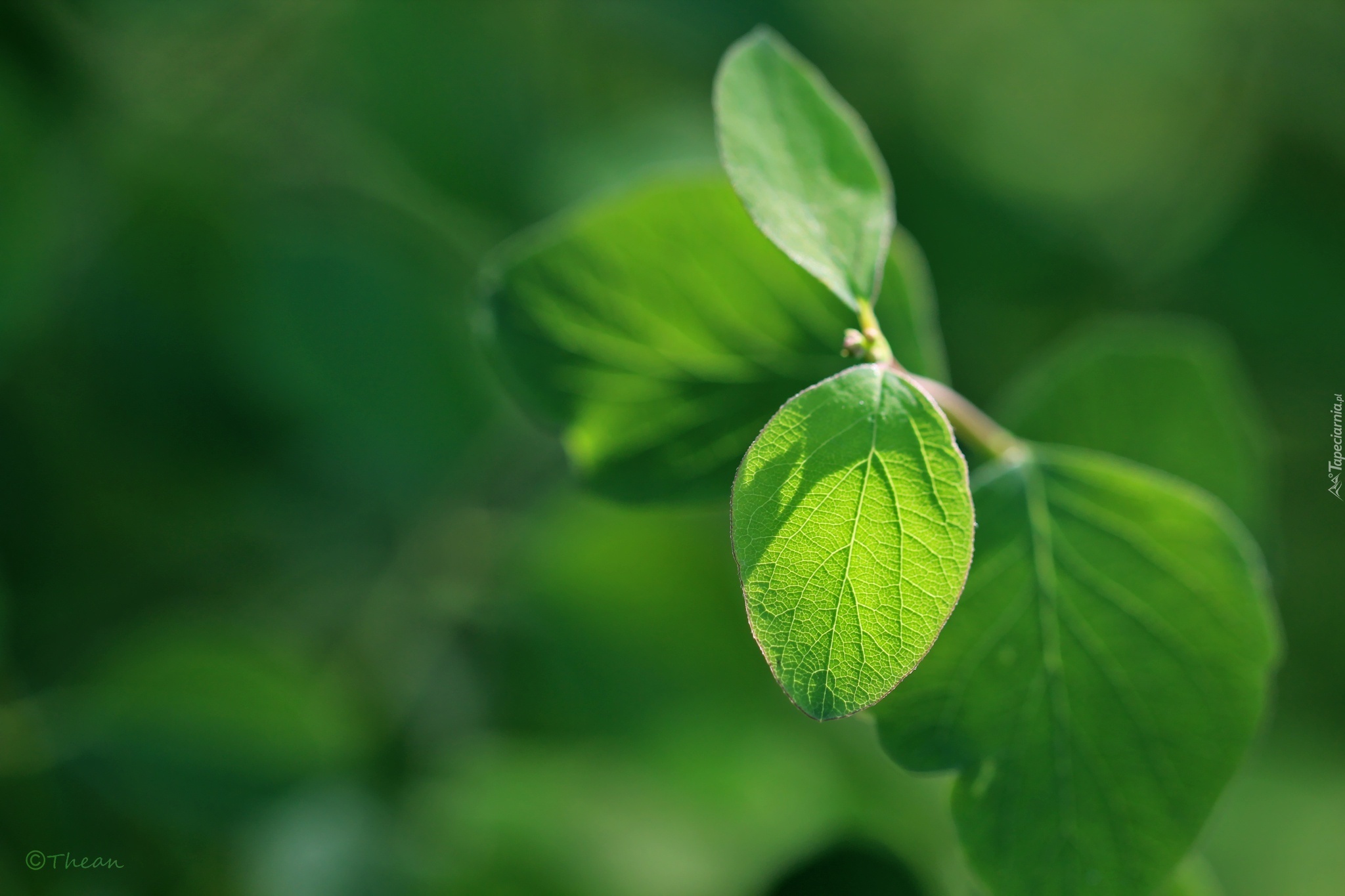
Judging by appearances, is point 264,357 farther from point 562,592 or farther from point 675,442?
point 675,442

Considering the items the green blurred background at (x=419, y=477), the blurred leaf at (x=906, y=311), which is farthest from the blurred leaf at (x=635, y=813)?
the blurred leaf at (x=906, y=311)

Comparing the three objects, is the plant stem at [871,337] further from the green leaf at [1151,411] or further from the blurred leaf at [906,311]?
the green leaf at [1151,411]

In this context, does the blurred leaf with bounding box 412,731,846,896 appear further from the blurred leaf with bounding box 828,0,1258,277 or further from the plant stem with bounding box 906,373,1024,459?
the blurred leaf with bounding box 828,0,1258,277

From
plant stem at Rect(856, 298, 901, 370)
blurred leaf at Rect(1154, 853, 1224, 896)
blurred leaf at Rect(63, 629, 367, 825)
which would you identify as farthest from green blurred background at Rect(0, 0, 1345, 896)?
plant stem at Rect(856, 298, 901, 370)

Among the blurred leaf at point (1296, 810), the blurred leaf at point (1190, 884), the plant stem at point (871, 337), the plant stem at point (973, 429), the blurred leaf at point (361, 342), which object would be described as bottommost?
the blurred leaf at point (1296, 810)

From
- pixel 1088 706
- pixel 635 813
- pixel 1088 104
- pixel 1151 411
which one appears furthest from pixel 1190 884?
pixel 1088 104

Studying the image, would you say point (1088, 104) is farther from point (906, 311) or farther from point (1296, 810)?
point (906, 311)
